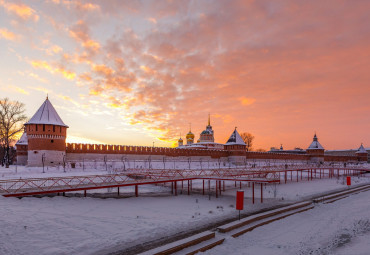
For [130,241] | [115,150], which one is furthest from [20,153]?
[130,241]

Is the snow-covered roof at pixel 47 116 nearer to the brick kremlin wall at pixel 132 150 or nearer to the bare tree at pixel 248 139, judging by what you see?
the brick kremlin wall at pixel 132 150

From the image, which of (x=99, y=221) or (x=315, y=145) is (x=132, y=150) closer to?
(x=99, y=221)

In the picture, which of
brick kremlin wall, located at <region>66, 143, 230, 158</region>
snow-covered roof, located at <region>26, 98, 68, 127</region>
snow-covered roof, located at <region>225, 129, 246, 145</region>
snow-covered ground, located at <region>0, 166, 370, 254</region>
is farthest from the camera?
snow-covered roof, located at <region>225, 129, 246, 145</region>

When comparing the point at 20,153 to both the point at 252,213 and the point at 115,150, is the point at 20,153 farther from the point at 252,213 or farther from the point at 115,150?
the point at 252,213

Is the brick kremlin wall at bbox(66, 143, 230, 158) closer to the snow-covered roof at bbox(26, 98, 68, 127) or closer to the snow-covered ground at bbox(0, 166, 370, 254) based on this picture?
the snow-covered roof at bbox(26, 98, 68, 127)

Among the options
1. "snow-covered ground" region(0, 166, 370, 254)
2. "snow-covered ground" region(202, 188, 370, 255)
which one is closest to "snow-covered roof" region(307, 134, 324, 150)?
"snow-covered ground" region(0, 166, 370, 254)

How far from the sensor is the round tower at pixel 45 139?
30.5m

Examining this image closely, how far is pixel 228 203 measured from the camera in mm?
20688

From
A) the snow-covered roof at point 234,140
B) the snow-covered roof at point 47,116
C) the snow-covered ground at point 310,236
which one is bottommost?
the snow-covered ground at point 310,236

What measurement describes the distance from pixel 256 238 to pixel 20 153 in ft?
128

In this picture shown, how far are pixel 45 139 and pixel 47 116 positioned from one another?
3012 millimetres

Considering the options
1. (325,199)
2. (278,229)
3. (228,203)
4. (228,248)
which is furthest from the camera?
Answer: (325,199)

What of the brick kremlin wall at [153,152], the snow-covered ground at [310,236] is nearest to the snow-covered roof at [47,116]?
the brick kremlin wall at [153,152]

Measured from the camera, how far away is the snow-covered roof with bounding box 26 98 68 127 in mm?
31453
